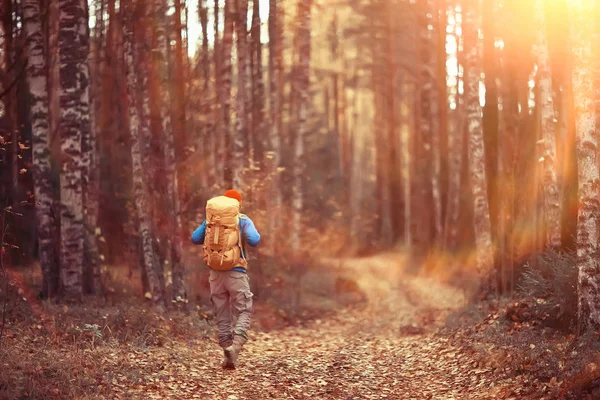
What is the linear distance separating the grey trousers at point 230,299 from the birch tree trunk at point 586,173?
4.68 metres

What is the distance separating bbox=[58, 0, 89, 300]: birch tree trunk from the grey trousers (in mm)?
4158

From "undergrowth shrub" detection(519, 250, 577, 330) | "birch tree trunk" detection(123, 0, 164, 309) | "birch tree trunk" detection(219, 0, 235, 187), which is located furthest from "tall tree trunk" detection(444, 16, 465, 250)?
"birch tree trunk" detection(123, 0, 164, 309)

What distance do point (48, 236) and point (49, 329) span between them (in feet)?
11.5

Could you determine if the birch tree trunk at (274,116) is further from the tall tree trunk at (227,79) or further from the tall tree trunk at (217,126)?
the tall tree trunk at (217,126)

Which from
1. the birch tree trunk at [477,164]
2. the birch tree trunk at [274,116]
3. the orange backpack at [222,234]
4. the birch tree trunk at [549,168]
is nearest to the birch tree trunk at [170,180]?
the birch tree trunk at [274,116]

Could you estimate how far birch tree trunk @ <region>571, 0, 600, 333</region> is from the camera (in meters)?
8.93

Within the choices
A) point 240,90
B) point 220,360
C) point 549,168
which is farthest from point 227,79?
point 220,360

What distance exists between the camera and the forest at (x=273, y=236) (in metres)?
9.01

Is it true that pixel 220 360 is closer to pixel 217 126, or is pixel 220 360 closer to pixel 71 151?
pixel 71 151

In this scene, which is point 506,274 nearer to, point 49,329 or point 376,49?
point 49,329

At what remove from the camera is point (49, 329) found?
993cm

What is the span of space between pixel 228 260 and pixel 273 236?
10.2 metres

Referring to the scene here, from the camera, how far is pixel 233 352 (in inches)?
383

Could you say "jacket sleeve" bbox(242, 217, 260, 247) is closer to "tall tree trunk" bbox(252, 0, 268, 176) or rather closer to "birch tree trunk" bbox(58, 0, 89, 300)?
"birch tree trunk" bbox(58, 0, 89, 300)
